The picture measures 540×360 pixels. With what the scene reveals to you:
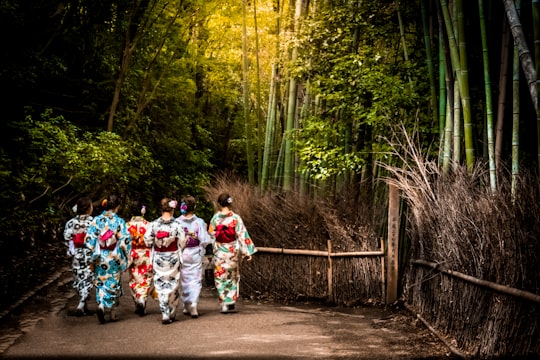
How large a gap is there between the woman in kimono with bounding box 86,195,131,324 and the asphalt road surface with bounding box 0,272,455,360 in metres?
0.34

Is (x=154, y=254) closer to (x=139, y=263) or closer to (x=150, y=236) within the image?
(x=150, y=236)

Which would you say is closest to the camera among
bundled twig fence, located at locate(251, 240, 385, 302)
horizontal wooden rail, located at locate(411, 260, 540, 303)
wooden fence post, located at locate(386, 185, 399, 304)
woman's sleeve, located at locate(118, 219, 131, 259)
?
horizontal wooden rail, located at locate(411, 260, 540, 303)

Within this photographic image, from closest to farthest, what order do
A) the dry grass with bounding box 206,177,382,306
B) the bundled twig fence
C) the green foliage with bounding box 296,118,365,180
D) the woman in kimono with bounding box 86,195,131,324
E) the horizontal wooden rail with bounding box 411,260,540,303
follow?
the horizontal wooden rail with bounding box 411,260,540,303 < the woman in kimono with bounding box 86,195,131,324 < the bundled twig fence < the dry grass with bounding box 206,177,382,306 < the green foliage with bounding box 296,118,365,180

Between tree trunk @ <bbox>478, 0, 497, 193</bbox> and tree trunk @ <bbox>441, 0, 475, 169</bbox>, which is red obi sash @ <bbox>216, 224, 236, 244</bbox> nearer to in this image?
tree trunk @ <bbox>441, 0, 475, 169</bbox>

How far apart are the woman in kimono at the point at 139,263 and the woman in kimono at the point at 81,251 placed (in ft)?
1.60

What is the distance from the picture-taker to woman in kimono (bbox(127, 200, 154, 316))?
7.60 metres

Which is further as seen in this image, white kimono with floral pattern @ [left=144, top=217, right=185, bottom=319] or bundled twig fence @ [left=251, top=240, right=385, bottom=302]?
bundled twig fence @ [left=251, top=240, right=385, bottom=302]

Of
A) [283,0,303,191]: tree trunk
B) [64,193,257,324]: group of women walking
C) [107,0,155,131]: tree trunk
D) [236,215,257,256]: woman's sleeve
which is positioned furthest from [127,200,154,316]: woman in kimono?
[107,0,155,131]: tree trunk

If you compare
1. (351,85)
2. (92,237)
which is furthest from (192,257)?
(351,85)

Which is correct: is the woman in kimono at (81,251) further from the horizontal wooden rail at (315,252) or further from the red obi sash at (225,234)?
the horizontal wooden rail at (315,252)

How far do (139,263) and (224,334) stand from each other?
6.06ft

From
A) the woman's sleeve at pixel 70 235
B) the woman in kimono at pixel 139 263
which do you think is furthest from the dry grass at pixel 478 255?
the woman's sleeve at pixel 70 235

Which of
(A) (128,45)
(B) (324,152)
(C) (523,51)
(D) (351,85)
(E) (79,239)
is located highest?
(A) (128,45)

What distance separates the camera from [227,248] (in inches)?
307
